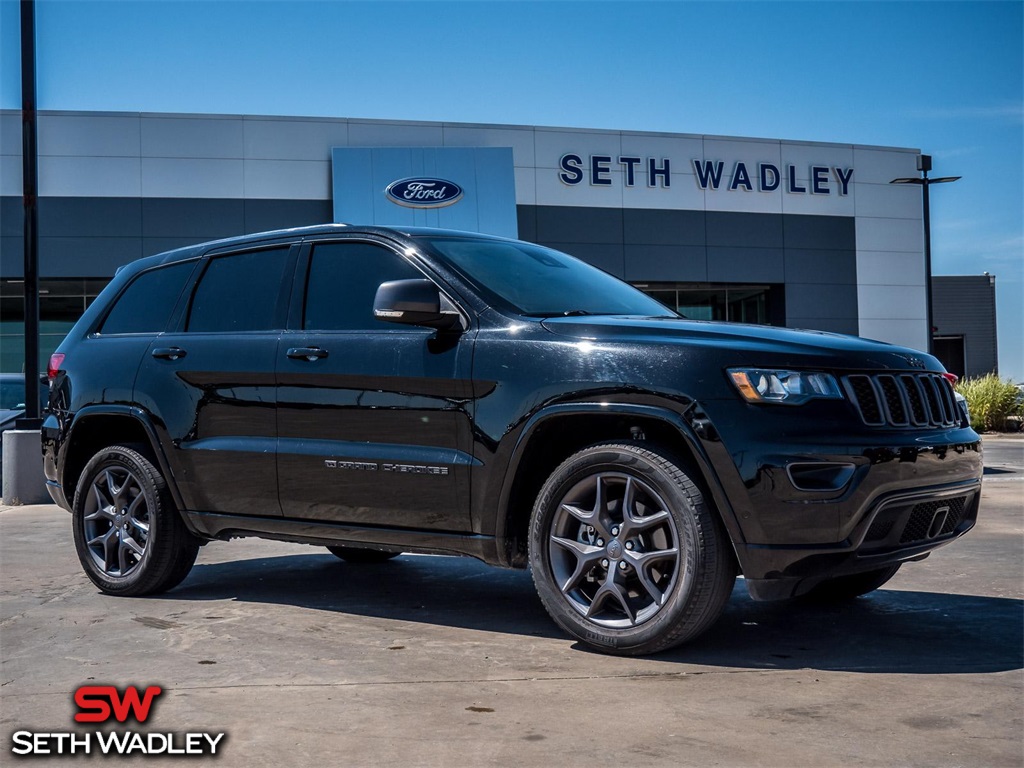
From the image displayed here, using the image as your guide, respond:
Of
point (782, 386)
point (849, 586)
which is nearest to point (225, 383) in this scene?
point (782, 386)

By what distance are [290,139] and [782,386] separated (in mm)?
26165

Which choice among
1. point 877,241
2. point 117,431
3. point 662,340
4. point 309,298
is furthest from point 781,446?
point 877,241

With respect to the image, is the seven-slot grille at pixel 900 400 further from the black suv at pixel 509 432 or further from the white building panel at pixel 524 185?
the white building panel at pixel 524 185

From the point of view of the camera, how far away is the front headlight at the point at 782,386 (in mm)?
4109

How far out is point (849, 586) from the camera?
5.53 meters

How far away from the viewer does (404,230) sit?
5.35 meters

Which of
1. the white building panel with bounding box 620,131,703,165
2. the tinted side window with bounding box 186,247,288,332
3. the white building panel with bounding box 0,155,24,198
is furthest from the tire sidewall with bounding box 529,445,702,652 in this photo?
the white building panel with bounding box 620,131,703,165

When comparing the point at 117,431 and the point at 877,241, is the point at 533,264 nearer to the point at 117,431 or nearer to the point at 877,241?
the point at 117,431

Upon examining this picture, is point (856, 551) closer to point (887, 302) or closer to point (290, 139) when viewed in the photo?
point (290, 139)

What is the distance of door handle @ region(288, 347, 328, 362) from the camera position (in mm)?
5203

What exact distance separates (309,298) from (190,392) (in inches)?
32.9

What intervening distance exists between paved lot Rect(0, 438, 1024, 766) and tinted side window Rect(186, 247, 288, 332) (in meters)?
1.43

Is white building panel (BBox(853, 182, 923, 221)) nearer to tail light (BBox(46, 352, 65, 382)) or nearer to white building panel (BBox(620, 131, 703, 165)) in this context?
white building panel (BBox(620, 131, 703, 165))

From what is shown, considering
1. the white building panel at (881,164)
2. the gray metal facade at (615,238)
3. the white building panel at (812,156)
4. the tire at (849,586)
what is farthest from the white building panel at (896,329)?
the tire at (849,586)
